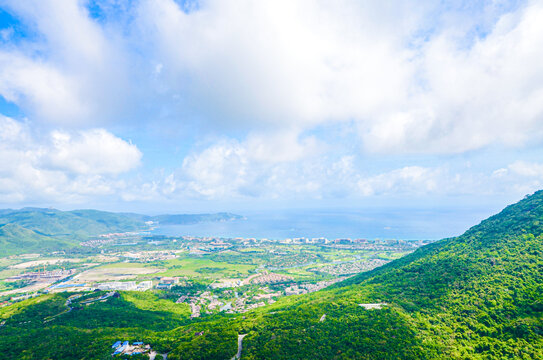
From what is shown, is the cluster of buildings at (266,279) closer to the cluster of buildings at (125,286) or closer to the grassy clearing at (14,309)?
the cluster of buildings at (125,286)

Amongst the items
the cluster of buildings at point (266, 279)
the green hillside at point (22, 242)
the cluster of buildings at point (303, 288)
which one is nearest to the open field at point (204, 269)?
→ the cluster of buildings at point (266, 279)

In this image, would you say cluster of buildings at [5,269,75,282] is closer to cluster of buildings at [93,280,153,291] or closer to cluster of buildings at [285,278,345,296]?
cluster of buildings at [93,280,153,291]

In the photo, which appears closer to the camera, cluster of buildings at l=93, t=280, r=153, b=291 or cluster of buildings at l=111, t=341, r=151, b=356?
cluster of buildings at l=111, t=341, r=151, b=356

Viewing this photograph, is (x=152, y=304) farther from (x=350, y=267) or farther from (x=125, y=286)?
(x=350, y=267)

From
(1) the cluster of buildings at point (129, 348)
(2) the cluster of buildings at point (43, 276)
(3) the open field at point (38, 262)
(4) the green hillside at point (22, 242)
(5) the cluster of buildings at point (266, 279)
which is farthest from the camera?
(4) the green hillside at point (22, 242)

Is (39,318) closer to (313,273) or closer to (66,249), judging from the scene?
(313,273)

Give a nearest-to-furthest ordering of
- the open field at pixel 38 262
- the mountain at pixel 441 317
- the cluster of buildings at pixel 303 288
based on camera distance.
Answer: the mountain at pixel 441 317, the cluster of buildings at pixel 303 288, the open field at pixel 38 262

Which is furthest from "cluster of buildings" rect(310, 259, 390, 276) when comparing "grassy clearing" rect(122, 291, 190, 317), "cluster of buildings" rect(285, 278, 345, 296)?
"grassy clearing" rect(122, 291, 190, 317)

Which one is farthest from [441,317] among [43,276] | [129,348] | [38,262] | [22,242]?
[22,242]

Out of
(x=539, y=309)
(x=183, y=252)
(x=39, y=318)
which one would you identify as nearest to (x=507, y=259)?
(x=539, y=309)
